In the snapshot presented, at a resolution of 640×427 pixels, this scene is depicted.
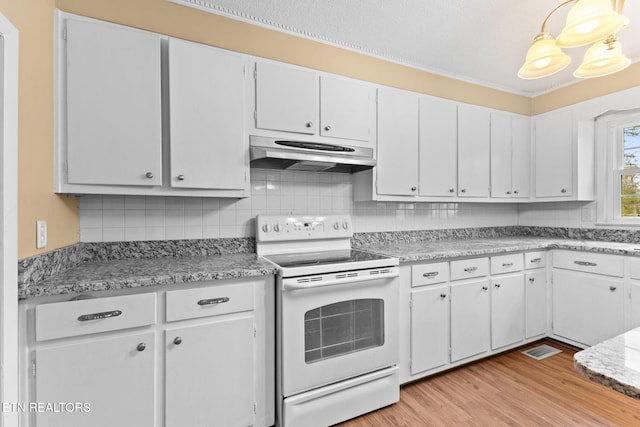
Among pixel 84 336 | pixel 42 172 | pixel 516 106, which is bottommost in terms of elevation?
pixel 84 336

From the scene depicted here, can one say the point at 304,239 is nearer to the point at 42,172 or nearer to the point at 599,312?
the point at 42,172

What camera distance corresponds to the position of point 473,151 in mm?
2896

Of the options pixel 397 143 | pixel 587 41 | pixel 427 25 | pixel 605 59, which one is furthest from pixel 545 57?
pixel 397 143

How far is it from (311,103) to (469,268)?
1.70m

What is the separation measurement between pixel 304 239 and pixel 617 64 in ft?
6.79

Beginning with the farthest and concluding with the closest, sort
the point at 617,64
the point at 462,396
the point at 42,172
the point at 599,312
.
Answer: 1. the point at 599,312
2. the point at 462,396
3. the point at 617,64
4. the point at 42,172

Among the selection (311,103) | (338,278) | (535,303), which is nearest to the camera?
(338,278)

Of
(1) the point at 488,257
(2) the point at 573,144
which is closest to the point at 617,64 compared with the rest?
(1) the point at 488,257

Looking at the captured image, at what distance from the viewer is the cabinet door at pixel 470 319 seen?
90.8 inches

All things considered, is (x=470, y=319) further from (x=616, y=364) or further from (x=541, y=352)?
(x=616, y=364)

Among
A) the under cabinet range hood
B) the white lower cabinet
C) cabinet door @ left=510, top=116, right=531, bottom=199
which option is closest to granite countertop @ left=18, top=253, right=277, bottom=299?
the white lower cabinet

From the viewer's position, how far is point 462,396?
205 centimetres

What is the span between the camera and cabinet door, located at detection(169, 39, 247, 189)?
1.79m

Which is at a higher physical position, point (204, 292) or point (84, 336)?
point (204, 292)
